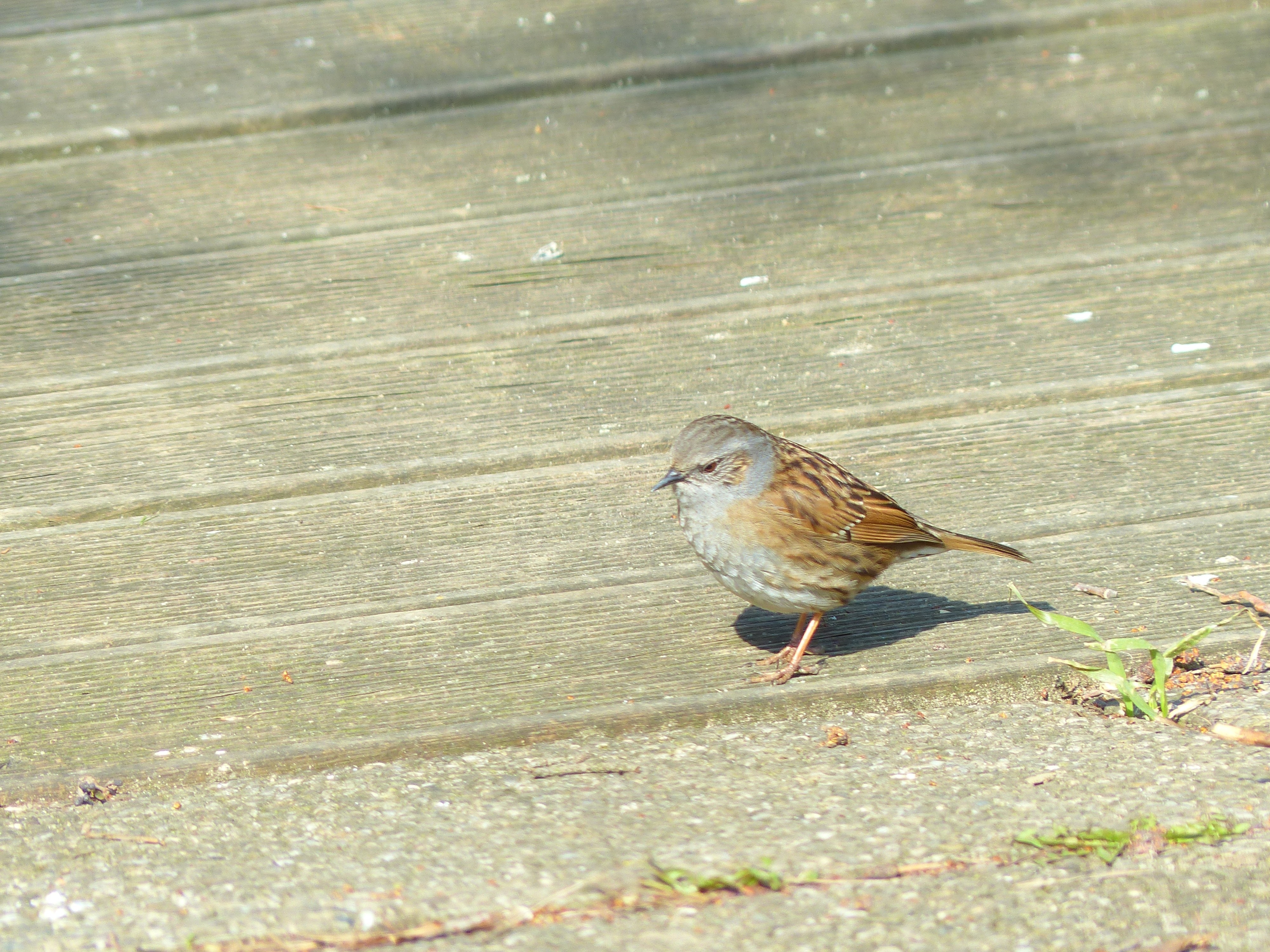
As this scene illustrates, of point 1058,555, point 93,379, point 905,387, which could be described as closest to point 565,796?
point 1058,555

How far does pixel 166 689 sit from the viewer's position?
2.47 metres

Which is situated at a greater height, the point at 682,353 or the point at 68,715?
the point at 682,353

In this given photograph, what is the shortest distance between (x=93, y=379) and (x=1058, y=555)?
2354mm

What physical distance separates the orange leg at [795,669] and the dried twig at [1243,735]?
71cm

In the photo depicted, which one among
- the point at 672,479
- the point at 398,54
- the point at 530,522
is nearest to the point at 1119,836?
the point at 672,479

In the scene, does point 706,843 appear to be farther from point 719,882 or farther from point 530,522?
point 530,522

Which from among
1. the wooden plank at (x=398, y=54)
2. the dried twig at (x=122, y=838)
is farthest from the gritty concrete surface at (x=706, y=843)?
the wooden plank at (x=398, y=54)

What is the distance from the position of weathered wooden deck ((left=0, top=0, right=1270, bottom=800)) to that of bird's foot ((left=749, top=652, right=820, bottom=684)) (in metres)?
0.04

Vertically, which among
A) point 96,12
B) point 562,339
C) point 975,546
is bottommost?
point 975,546

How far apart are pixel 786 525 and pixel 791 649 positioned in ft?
0.89

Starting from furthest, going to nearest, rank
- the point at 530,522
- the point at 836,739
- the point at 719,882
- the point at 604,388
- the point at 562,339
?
the point at 562,339 < the point at 604,388 < the point at 530,522 < the point at 836,739 < the point at 719,882

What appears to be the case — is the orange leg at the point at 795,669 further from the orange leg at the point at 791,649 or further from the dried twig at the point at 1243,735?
the dried twig at the point at 1243,735

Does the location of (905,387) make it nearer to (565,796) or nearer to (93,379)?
(565,796)

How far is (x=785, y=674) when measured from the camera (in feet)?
8.27
